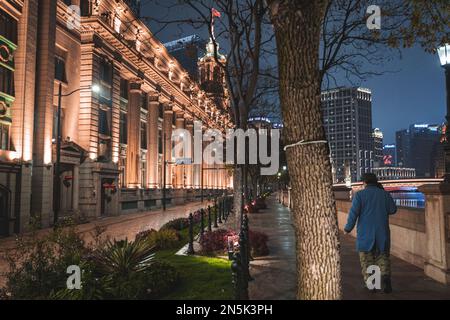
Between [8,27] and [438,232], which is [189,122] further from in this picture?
[438,232]

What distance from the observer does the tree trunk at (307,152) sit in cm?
418

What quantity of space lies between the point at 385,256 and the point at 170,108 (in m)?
53.5

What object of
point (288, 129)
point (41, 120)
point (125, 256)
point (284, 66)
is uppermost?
point (41, 120)

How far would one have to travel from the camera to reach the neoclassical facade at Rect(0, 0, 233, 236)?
22141 millimetres

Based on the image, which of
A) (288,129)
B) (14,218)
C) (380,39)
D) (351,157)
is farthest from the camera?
(351,157)

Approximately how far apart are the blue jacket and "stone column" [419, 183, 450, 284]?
1.30m

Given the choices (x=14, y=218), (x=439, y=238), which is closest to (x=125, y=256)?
(x=439, y=238)

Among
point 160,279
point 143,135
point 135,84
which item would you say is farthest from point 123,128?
point 160,279

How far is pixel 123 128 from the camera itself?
42.2 meters

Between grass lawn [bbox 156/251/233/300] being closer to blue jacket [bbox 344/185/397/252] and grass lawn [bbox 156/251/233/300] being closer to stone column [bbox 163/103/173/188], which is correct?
blue jacket [bbox 344/185/397/252]

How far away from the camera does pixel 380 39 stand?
11.9 meters

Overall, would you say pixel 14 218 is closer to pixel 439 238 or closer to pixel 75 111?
pixel 75 111

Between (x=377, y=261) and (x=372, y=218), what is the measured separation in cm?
75

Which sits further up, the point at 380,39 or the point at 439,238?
the point at 380,39
